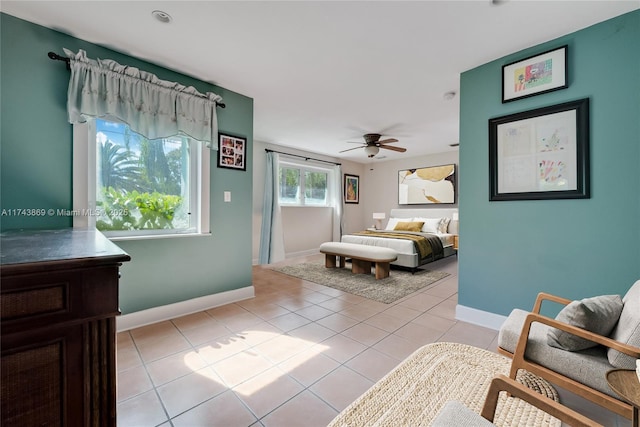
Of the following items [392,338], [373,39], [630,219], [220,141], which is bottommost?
[392,338]

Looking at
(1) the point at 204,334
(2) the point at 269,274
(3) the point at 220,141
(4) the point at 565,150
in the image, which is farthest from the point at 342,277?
(4) the point at 565,150

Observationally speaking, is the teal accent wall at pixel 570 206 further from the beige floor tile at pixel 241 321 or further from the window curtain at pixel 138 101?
the window curtain at pixel 138 101

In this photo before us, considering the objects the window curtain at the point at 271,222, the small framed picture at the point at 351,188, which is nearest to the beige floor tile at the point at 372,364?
the window curtain at the point at 271,222

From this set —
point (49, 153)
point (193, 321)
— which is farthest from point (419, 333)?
point (49, 153)

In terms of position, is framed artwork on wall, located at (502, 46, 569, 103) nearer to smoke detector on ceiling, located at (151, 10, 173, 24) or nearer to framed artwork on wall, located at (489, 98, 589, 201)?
framed artwork on wall, located at (489, 98, 589, 201)

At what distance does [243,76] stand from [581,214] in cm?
318

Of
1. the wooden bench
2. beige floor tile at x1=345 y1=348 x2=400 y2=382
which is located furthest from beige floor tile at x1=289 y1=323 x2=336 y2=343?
the wooden bench

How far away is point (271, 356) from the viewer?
1906mm

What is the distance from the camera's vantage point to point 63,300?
677mm

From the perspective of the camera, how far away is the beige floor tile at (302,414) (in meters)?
1.31

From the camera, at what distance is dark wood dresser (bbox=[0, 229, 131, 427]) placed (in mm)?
612

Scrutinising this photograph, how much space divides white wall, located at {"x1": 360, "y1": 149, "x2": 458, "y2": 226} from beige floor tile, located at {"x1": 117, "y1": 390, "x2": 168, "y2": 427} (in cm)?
616

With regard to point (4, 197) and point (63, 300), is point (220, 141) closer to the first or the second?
point (4, 197)

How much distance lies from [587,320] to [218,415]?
6.23ft
